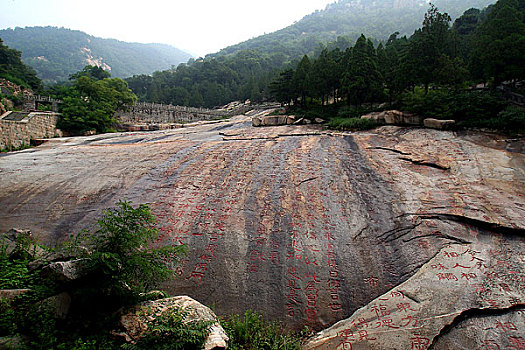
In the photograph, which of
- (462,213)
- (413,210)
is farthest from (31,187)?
(462,213)

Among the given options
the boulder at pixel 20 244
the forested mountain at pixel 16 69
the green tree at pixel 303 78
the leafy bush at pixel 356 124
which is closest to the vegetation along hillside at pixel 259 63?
→ the forested mountain at pixel 16 69

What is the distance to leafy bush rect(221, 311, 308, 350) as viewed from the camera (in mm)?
3668

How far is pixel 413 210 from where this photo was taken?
570cm

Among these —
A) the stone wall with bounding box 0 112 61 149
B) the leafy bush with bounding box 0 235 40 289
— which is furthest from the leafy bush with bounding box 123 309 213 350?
the stone wall with bounding box 0 112 61 149

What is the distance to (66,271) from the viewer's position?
3111mm

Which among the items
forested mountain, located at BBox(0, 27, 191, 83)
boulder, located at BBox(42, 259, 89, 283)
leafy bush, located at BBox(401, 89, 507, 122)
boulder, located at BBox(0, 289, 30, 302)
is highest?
forested mountain, located at BBox(0, 27, 191, 83)

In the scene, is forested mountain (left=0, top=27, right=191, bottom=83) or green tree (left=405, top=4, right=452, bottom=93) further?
forested mountain (left=0, top=27, right=191, bottom=83)

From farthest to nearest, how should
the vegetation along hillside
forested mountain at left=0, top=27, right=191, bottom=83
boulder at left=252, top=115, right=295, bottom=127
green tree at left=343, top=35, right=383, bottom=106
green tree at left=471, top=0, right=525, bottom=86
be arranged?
1. forested mountain at left=0, top=27, right=191, bottom=83
2. the vegetation along hillside
3. boulder at left=252, top=115, right=295, bottom=127
4. green tree at left=343, top=35, right=383, bottom=106
5. green tree at left=471, top=0, right=525, bottom=86

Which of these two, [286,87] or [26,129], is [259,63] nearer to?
[286,87]

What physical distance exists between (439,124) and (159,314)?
10506 mm

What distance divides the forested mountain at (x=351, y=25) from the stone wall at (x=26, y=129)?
65154 mm

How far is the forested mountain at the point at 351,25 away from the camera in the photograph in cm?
8831

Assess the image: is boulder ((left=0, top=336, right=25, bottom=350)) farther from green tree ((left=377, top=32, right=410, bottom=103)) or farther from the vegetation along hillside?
the vegetation along hillside

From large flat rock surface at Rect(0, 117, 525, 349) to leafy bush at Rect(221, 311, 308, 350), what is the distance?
24 centimetres
